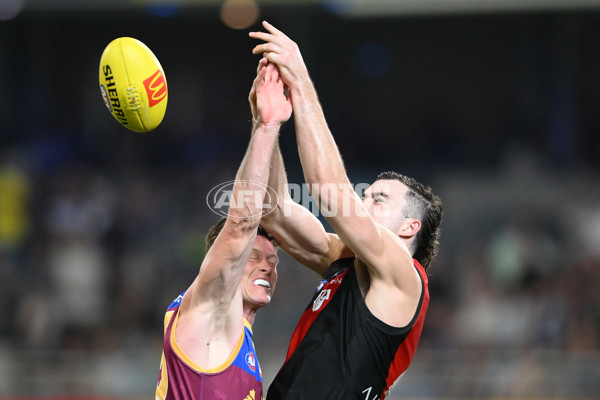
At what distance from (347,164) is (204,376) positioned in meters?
8.53

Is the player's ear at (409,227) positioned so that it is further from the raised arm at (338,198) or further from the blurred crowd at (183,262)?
the blurred crowd at (183,262)

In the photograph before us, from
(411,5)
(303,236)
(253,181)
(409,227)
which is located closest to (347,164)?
(411,5)

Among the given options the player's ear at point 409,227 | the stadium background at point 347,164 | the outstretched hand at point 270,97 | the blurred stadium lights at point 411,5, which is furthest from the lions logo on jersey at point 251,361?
the blurred stadium lights at point 411,5

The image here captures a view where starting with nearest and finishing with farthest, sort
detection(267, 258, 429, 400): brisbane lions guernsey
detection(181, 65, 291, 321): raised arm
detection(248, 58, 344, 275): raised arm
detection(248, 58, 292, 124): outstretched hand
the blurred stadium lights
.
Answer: detection(181, 65, 291, 321): raised arm → detection(248, 58, 292, 124): outstretched hand → detection(267, 258, 429, 400): brisbane lions guernsey → detection(248, 58, 344, 275): raised arm → the blurred stadium lights

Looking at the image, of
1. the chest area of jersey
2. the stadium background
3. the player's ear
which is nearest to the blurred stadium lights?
the stadium background

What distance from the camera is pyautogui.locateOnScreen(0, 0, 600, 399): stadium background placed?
1014cm

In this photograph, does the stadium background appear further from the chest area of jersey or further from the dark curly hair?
the chest area of jersey

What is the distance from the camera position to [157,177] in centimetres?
1302

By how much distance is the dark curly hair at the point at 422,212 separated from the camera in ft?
16.4

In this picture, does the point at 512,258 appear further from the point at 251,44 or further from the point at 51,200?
the point at 51,200

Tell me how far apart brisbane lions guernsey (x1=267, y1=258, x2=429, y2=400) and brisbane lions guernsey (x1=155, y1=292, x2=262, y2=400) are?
26 cm

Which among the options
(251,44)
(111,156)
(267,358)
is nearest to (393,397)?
(267,358)

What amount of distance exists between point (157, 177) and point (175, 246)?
5.23ft

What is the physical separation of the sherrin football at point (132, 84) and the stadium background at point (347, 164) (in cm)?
548
